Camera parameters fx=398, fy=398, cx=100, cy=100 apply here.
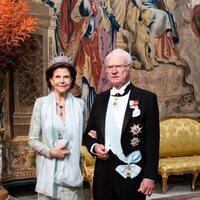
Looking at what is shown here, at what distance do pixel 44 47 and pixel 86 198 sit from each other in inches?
91.2

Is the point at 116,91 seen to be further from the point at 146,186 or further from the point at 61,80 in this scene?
the point at 146,186

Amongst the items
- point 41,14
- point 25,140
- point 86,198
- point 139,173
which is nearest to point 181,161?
point 86,198

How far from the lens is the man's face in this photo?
2713mm

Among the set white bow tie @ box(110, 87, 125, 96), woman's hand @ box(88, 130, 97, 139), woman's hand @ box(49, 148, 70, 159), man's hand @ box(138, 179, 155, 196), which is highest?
white bow tie @ box(110, 87, 125, 96)

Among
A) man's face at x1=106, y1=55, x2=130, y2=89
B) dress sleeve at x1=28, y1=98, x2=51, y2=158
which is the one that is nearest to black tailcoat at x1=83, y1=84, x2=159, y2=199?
man's face at x1=106, y1=55, x2=130, y2=89

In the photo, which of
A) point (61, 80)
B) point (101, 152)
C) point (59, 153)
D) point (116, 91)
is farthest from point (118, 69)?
point (59, 153)

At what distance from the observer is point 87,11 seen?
632 centimetres

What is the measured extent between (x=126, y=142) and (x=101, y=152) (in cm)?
19

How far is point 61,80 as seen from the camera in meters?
2.96

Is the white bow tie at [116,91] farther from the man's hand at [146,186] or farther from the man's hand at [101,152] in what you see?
the man's hand at [146,186]

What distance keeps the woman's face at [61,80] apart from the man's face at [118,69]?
14.9 inches

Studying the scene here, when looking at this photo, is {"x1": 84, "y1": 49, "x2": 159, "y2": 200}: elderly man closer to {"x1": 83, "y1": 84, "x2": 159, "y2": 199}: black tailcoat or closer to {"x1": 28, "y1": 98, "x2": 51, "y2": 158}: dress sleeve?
{"x1": 83, "y1": 84, "x2": 159, "y2": 199}: black tailcoat

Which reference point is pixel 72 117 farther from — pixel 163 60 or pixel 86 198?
pixel 163 60

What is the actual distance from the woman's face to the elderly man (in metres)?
0.36
